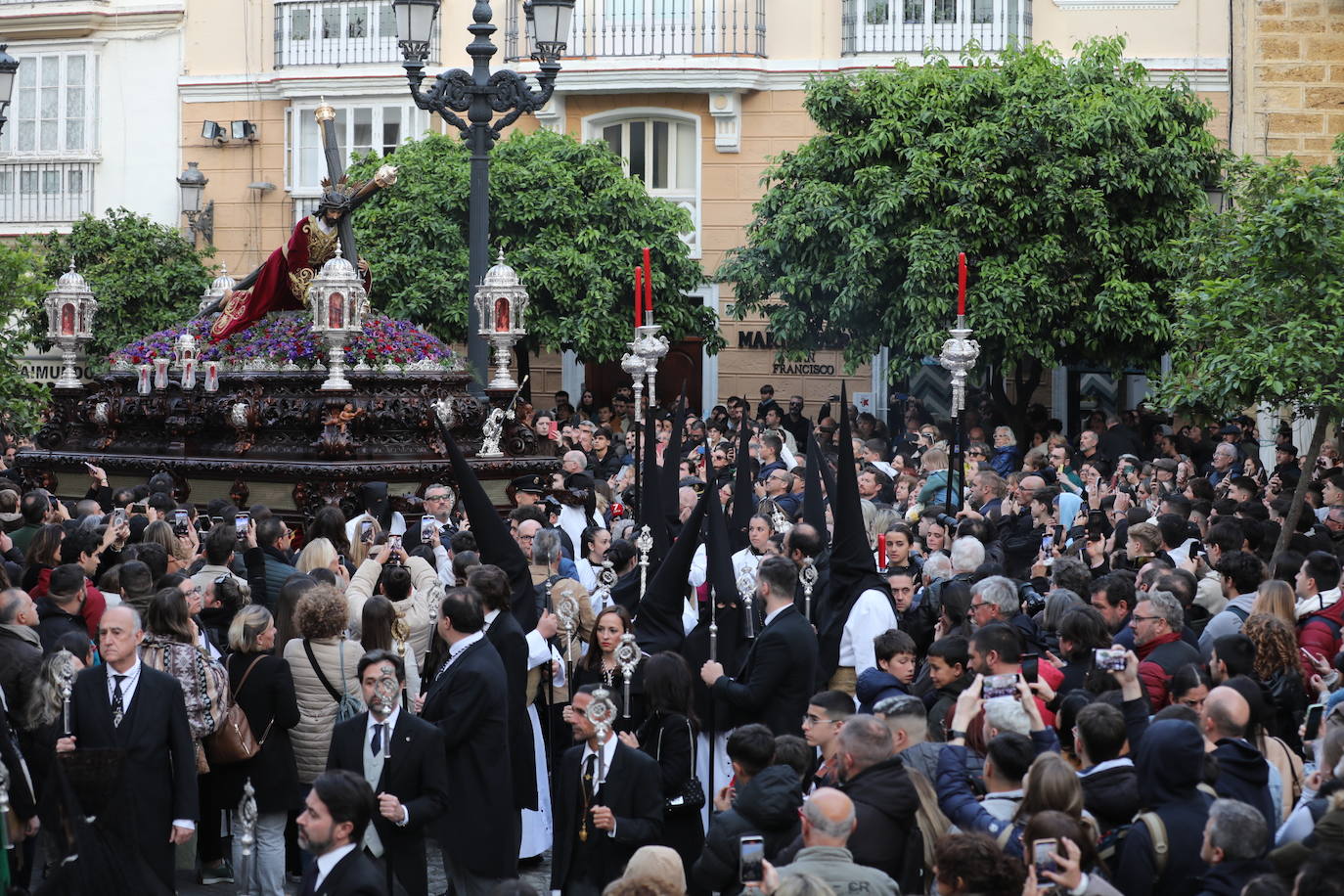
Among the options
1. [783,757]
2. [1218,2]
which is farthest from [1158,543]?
[1218,2]

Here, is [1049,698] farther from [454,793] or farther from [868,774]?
[454,793]

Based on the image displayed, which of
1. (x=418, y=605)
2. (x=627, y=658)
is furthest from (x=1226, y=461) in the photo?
(x=627, y=658)

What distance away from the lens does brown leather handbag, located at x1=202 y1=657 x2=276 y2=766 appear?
27.0 feet

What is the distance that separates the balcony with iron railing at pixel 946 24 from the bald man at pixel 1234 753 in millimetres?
21339

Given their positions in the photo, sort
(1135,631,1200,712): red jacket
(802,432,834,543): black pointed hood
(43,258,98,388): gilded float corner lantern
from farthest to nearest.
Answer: (43,258,98,388): gilded float corner lantern, (802,432,834,543): black pointed hood, (1135,631,1200,712): red jacket

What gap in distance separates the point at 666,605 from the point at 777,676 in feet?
3.16

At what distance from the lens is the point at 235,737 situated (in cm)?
823

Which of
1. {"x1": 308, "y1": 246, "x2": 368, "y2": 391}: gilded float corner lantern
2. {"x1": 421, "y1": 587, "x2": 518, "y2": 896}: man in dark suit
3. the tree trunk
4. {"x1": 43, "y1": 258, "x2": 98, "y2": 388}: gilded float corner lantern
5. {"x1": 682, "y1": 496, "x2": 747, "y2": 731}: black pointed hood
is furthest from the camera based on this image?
{"x1": 43, "y1": 258, "x2": 98, "y2": 388}: gilded float corner lantern

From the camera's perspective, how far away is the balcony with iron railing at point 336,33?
2966 cm

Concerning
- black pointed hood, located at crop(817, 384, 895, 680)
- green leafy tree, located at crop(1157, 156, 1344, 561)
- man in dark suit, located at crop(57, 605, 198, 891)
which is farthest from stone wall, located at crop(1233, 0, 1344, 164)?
man in dark suit, located at crop(57, 605, 198, 891)

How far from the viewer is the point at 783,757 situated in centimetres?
679

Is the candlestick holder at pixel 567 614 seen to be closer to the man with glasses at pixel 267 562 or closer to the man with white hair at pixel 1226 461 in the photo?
the man with glasses at pixel 267 562

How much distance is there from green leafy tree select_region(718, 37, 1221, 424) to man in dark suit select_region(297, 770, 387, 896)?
17055 millimetres

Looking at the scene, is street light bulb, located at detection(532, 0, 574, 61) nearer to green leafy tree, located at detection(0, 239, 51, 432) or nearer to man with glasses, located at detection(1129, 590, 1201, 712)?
green leafy tree, located at detection(0, 239, 51, 432)
